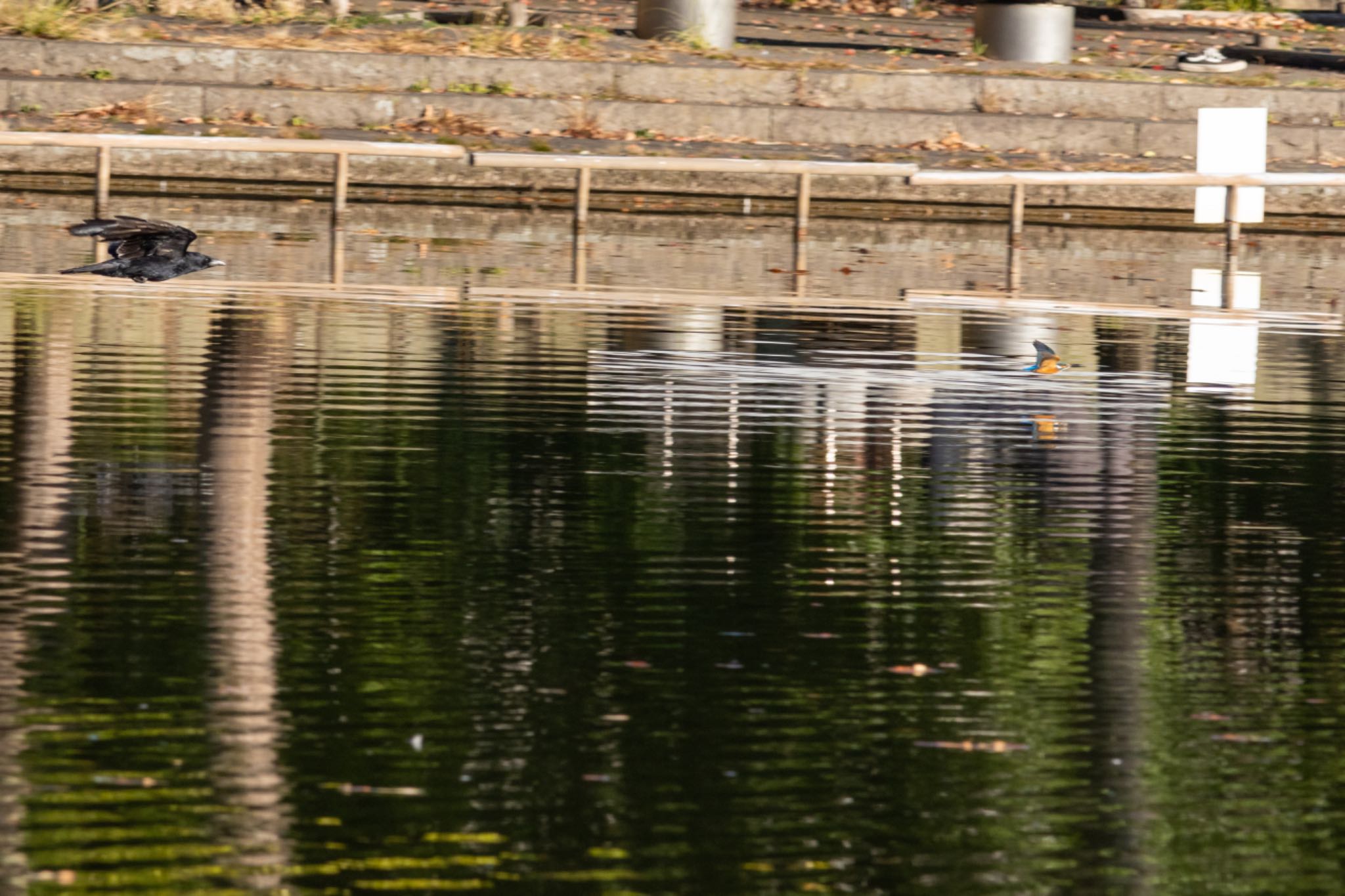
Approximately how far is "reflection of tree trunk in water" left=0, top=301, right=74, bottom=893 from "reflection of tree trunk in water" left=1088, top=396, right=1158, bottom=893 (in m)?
2.60

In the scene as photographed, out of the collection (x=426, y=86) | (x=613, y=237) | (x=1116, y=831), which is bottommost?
(x=1116, y=831)

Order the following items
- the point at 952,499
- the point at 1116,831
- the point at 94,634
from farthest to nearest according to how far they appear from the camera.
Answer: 1. the point at 952,499
2. the point at 94,634
3. the point at 1116,831

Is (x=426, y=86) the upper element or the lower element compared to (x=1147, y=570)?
upper

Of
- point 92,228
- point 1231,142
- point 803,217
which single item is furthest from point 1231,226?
point 92,228

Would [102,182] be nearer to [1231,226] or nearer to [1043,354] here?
[1043,354]

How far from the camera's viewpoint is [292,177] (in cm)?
2439

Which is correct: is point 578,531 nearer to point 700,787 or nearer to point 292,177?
point 700,787

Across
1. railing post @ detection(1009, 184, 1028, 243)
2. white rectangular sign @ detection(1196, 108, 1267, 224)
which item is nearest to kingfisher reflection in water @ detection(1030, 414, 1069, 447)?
white rectangular sign @ detection(1196, 108, 1267, 224)

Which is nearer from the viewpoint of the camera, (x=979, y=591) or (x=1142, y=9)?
(x=979, y=591)

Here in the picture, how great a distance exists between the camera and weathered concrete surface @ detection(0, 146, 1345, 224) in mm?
23859

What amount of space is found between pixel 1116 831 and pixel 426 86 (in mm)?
20865

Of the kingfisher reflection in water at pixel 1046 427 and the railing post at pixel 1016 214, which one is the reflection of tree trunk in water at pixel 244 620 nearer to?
the kingfisher reflection in water at pixel 1046 427

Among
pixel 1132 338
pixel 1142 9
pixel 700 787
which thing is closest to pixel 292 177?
pixel 1132 338

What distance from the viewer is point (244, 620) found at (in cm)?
768
